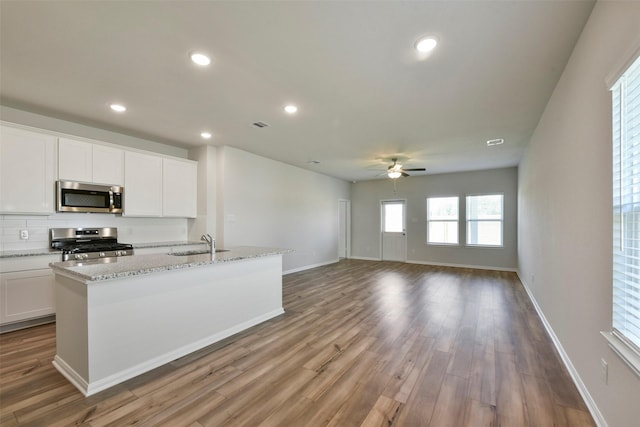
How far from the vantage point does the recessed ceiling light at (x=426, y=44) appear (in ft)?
6.94

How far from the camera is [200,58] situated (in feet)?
7.84

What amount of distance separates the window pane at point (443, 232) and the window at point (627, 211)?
6.70m

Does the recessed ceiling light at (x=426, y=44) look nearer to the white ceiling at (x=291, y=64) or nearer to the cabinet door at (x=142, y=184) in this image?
the white ceiling at (x=291, y=64)

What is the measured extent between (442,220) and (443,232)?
356 millimetres

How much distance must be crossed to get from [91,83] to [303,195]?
16.1ft

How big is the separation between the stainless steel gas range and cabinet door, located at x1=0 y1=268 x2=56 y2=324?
0.34 meters

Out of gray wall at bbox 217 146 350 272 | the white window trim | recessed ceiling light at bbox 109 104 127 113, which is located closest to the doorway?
gray wall at bbox 217 146 350 272

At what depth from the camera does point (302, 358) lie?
8.56 ft

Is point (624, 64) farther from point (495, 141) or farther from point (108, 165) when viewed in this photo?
point (108, 165)

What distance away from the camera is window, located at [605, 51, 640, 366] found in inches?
54.1

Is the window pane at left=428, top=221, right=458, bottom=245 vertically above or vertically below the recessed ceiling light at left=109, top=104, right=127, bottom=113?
below

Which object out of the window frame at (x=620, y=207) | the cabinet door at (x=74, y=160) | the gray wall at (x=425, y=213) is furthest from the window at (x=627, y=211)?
the gray wall at (x=425, y=213)

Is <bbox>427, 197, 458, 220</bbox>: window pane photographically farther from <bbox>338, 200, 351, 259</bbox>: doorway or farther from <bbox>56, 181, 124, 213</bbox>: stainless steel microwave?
<bbox>56, 181, 124, 213</bbox>: stainless steel microwave

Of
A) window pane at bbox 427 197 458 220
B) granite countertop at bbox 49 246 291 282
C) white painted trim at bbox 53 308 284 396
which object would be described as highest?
window pane at bbox 427 197 458 220
